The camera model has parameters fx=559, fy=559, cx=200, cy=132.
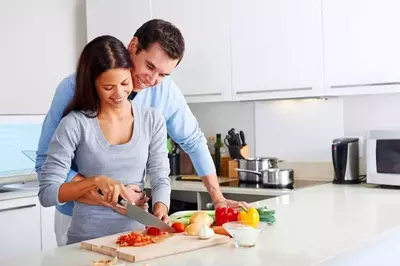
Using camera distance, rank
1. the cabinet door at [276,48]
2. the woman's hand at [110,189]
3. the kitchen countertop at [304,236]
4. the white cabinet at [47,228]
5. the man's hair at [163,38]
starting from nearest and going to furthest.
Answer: the kitchen countertop at [304,236]
the woman's hand at [110,189]
the man's hair at [163,38]
the cabinet door at [276,48]
the white cabinet at [47,228]

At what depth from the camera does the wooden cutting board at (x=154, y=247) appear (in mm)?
1415

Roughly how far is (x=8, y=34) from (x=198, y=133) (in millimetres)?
2054

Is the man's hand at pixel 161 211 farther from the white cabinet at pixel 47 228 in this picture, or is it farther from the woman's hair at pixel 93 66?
the white cabinet at pixel 47 228

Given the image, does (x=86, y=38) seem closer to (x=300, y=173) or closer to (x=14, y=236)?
(x=14, y=236)

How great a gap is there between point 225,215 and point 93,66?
24.2 inches

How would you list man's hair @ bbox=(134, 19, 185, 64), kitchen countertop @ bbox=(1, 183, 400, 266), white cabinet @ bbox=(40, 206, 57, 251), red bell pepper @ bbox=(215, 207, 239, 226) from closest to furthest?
kitchen countertop @ bbox=(1, 183, 400, 266) → red bell pepper @ bbox=(215, 207, 239, 226) → man's hair @ bbox=(134, 19, 185, 64) → white cabinet @ bbox=(40, 206, 57, 251)

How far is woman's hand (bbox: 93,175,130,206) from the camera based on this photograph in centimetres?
154

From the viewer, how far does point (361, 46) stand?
277cm

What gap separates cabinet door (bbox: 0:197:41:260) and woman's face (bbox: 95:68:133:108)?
1739 millimetres

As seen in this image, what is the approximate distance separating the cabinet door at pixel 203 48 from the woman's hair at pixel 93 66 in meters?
1.59

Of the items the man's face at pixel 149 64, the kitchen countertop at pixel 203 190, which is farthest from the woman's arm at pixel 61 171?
the kitchen countertop at pixel 203 190

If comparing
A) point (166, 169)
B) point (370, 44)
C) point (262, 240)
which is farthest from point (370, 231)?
point (370, 44)

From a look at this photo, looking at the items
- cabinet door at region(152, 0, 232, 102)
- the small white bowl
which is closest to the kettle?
cabinet door at region(152, 0, 232, 102)

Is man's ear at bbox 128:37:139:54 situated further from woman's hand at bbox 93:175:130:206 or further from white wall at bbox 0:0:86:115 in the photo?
white wall at bbox 0:0:86:115
